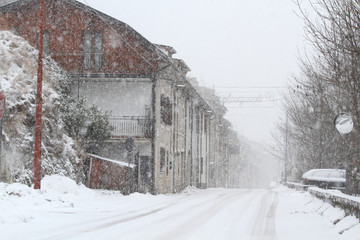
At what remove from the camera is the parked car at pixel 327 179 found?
25.0 meters

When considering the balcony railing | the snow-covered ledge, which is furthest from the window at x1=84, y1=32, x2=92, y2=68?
the snow-covered ledge

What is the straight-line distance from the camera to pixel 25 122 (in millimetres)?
21234

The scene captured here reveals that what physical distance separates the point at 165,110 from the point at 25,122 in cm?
1220

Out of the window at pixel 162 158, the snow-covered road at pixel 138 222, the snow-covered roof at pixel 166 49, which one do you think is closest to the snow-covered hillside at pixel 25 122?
the snow-covered road at pixel 138 222

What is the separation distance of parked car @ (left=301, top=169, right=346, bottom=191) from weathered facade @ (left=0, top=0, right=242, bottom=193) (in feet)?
27.1

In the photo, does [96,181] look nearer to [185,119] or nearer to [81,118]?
[81,118]

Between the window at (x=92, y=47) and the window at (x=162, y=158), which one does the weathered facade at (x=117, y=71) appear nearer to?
the window at (x=92, y=47)

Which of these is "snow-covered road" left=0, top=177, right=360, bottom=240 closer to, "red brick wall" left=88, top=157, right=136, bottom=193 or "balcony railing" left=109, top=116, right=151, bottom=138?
"red brick wall" left=88, top=157, right=136, bottom=193

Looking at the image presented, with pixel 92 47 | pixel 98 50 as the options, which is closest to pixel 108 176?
pixel 98 50

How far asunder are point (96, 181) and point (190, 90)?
13.9 m

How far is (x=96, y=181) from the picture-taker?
26.1 m

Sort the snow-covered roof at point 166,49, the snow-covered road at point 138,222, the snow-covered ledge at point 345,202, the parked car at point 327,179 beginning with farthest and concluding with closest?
the snow-covered roof at point 166,49 → the parked car at point 327,179 → the snow-covered ledge at point 345,202 → the snow-covered road at point 138,222

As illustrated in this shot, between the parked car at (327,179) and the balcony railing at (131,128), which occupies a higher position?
the balcony railing at (131,128)

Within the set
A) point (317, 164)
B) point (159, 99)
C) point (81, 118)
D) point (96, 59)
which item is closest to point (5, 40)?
point (81, 118)
